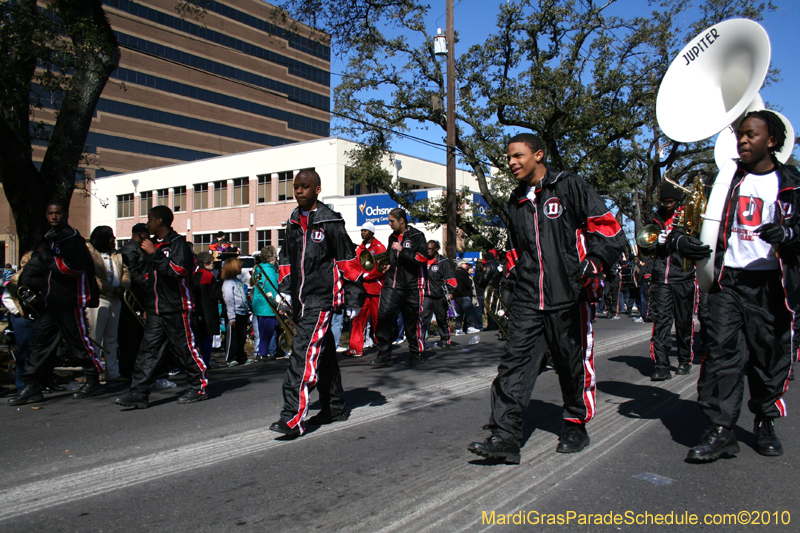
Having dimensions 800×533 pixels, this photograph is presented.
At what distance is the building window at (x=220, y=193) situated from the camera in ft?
155

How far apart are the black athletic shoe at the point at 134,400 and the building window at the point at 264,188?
39.9 metres

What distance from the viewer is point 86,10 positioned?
1008cm

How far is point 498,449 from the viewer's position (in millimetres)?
3703

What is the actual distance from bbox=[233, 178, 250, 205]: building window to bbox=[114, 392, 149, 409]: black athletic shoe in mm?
41560

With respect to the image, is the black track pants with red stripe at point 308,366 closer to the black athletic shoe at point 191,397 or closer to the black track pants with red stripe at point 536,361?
the black track pants with red stripe at point 536,361

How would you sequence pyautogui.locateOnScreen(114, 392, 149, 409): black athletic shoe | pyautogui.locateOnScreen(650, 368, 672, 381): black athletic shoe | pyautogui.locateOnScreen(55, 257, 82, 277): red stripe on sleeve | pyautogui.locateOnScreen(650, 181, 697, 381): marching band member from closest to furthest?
1. pyautogui.locateOnScreen(114, 392, 149, 409): black athletic shoe
2. pyautogui.locateOnScreen(55, 257, 82, 277): red stripe on sleeve
3. pyautogui.locateOnScreen(650, 368, 672, 381): black athletic shoe
4. pyautogui.locateOnScreen(650, 181, 697, 381): marching band member

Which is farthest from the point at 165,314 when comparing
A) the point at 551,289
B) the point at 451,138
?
the point at 451,138

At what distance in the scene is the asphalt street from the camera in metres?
3.06

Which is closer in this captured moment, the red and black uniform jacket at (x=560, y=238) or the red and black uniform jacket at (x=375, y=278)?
the red and black uniform jacket at (x=560, y=238)

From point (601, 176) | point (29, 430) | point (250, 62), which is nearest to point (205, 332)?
point (29, 430)

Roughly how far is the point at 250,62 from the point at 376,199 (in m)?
45.0

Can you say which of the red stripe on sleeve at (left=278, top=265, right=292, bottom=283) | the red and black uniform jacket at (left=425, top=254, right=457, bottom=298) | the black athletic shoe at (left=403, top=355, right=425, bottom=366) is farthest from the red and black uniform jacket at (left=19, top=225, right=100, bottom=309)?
the red and black uniform jacket at (left=425, top=254, right=457, bottom=298)

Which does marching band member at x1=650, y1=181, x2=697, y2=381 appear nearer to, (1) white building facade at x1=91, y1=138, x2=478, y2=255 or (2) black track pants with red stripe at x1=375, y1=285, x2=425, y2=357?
(2) black track pants with red stripe at x1=375, y1=285, x2=425, y2=357

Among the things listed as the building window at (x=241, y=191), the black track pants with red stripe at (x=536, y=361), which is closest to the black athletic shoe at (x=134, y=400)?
the black track pants with red stripe at (x=536, y=361)
